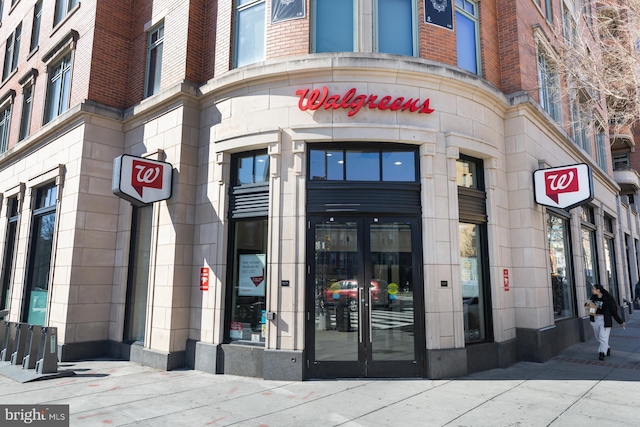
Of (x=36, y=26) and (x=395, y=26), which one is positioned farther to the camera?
(x=36, y=26)

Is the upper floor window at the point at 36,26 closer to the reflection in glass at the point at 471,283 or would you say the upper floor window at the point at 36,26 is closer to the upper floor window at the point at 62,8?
the upper floor window at the point at 62,8

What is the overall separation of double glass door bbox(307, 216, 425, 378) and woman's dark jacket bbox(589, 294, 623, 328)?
205 inches

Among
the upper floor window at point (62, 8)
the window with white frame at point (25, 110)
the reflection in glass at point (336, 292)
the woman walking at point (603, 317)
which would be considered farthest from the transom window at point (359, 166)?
the window with white frame at point (25, 110)

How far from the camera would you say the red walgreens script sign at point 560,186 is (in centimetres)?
996

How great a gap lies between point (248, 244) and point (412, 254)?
3.41 meters

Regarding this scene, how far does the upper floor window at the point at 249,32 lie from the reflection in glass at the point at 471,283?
5949mm

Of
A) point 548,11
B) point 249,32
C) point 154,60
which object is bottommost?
point 249,32

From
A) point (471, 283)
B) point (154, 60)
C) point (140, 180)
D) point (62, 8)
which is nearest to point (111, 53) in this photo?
point (154, 60)

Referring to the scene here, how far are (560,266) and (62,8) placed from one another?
1810cm

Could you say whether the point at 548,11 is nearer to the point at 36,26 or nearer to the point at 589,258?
the point at 589,258

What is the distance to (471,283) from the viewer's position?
30.0 ft

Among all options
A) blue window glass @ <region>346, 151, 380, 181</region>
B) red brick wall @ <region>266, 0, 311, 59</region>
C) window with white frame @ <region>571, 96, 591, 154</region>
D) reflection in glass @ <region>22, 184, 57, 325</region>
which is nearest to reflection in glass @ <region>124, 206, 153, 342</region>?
reflection in glass @ <region>22, 184, 57, 325</region>

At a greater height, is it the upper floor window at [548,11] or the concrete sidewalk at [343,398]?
the upper floor window at [548,11]

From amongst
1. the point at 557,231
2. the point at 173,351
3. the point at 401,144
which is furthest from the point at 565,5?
the point at 173,351
